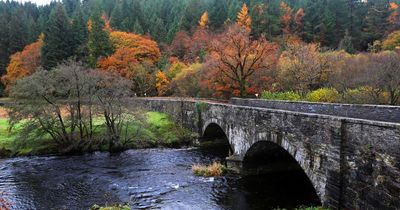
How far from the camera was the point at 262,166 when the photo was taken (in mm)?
26016

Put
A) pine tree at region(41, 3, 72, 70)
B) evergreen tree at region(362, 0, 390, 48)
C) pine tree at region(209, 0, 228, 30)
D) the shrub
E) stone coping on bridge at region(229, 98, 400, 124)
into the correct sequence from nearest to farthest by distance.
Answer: stone coping on bridge at region(229, 98, 400, 124) → the shrub → pine tree at region(41, 3, 72, 70) → evergreen tree at region(362, 0, 390, 48) → pine tree at region(209, 0, 228, 30)

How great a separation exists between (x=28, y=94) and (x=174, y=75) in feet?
95.3

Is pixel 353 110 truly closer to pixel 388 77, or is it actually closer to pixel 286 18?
pixel 388 77

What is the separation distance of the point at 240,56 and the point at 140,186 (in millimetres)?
21985

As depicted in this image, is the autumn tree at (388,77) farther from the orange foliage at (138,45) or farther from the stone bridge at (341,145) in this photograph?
the orange foliage at (138,45)

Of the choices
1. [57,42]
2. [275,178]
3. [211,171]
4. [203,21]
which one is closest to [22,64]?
[57,42]

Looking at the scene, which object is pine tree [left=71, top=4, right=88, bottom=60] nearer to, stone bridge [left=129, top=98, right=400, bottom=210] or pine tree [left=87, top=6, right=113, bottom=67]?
pine tree [left=87, top=6, right=113, bottom=67]

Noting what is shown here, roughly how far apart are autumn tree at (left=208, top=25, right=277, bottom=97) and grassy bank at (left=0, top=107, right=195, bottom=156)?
9441 mm

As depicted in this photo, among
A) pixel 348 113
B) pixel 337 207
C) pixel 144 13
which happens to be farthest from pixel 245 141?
pixel 144 13

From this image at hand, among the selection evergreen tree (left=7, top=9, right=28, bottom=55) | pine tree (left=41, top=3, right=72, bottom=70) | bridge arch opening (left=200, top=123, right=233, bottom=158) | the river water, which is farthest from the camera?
evergreen tree (left=7, top=9, right=28, bottom=55)

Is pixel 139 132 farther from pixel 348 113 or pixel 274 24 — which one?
pixel 274 24

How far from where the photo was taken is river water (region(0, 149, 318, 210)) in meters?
20.5

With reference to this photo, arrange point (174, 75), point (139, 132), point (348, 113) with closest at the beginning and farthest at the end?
point (348, 113)
point (139, 132)
point (174, 75)

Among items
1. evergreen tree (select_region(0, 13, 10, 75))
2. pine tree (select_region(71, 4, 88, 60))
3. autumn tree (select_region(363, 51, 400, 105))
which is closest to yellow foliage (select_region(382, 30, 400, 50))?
autumn tree (select_region(363, 51, 400, 105))
